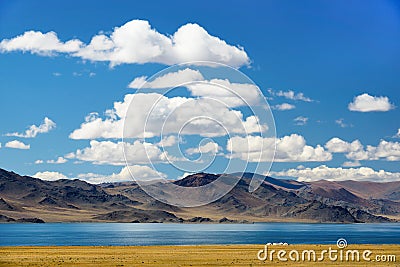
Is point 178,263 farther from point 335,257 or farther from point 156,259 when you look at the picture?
point 335,257

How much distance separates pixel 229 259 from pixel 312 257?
13.0 metres

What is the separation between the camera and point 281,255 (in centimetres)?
9431

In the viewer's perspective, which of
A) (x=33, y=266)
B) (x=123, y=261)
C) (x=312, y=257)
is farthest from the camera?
(x=312, y=257)

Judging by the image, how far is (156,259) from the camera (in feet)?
294

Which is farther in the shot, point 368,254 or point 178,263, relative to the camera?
point 368,254

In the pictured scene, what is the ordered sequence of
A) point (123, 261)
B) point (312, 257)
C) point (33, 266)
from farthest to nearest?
point (312, 257), point (123, 261), point (33, 266)

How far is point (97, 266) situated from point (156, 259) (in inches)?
452

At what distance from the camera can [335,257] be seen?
301 feet

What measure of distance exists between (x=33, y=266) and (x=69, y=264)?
511 cm

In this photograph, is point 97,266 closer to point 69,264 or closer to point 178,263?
point 69,264

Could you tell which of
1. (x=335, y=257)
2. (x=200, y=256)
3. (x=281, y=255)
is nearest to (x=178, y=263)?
(x=200, y=256)

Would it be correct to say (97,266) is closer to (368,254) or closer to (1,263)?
(1,263)

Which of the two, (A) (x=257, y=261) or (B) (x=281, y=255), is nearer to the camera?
(A) (x=257, y=261)

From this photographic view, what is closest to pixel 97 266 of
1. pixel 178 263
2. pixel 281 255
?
pixel 178 263
